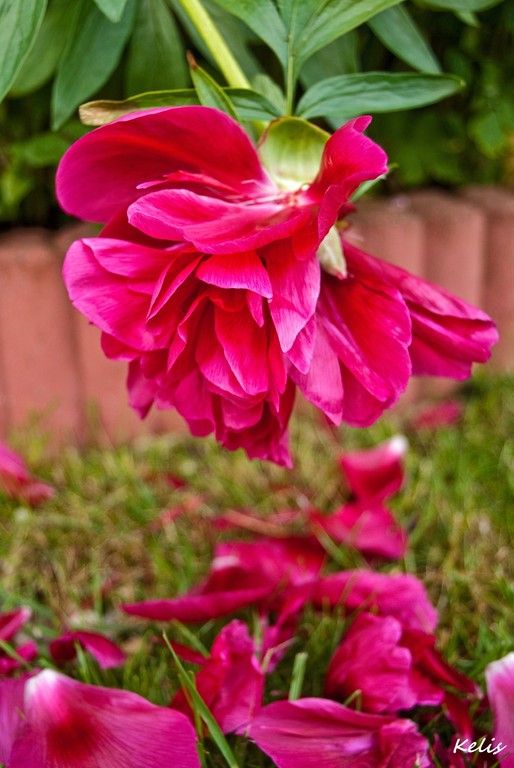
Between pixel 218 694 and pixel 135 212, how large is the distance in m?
0.33

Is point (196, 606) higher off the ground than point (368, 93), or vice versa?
point (368, 93)

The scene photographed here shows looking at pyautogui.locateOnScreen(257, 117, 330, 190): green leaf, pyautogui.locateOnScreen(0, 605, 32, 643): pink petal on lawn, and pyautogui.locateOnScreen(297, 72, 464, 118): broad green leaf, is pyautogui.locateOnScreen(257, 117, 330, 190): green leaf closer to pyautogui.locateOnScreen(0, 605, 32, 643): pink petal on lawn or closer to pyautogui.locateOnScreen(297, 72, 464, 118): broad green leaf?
pyautogui.locateOnScreen(297, 72, 464, 118): broad green leaf

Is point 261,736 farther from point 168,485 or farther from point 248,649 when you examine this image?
point 168,485

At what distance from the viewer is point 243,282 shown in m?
0.42

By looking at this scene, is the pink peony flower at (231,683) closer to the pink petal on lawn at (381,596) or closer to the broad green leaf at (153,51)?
the pink petal on lawn at (381,596)

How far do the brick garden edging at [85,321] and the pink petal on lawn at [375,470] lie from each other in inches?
10.6

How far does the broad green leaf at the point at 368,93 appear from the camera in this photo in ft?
1.79

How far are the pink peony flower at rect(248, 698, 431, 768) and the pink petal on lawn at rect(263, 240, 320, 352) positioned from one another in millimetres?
247

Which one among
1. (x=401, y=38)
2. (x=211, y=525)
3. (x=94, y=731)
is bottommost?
(x=211, y=525)

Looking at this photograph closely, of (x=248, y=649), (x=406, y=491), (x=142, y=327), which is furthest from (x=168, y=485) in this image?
(x=142, y=327)

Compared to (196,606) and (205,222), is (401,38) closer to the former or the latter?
(205,222)

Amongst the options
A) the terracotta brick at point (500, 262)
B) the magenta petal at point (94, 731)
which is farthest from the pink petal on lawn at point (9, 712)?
the terracotta brick at point (500, 262)

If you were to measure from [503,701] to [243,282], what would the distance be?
0.34 m

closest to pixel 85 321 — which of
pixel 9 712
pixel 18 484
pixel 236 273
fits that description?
pixel 18 484
